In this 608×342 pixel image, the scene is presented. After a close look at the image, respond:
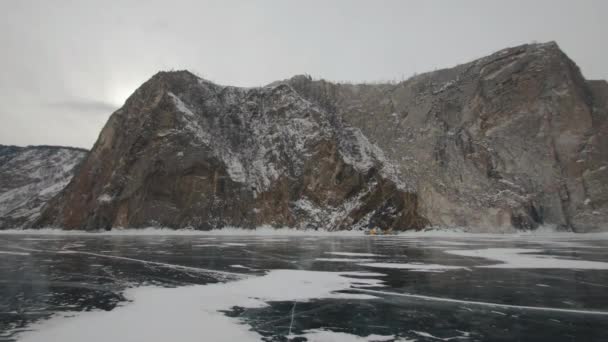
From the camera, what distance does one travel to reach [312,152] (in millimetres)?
47469

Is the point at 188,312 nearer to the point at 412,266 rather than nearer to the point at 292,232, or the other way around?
the point at 412,266

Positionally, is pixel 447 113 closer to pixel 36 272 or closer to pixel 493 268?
pixel 493 268

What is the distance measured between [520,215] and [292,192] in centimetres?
2641

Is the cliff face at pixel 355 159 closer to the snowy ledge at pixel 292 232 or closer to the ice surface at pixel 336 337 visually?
the snowy ledge at pixel 292 232

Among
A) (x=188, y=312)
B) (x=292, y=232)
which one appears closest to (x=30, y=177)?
(x=292, y=232)

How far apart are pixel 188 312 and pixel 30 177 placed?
82.5 meters

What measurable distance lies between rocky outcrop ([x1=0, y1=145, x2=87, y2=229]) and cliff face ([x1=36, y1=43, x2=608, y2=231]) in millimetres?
14385

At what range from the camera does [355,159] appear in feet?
157

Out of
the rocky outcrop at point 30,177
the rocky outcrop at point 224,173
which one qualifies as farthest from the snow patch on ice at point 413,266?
the rocky outcrop at point 30,177

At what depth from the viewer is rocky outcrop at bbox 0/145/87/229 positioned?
59.9m

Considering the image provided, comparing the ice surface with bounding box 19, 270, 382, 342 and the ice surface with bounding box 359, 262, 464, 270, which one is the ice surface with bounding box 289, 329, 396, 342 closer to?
the ice surface with bounding box 19, 270, 382, 342

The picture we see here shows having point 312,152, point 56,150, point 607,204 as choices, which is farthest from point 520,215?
point 56,150

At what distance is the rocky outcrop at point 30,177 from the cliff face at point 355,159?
1439cm

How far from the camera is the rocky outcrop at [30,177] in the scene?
59875mm
